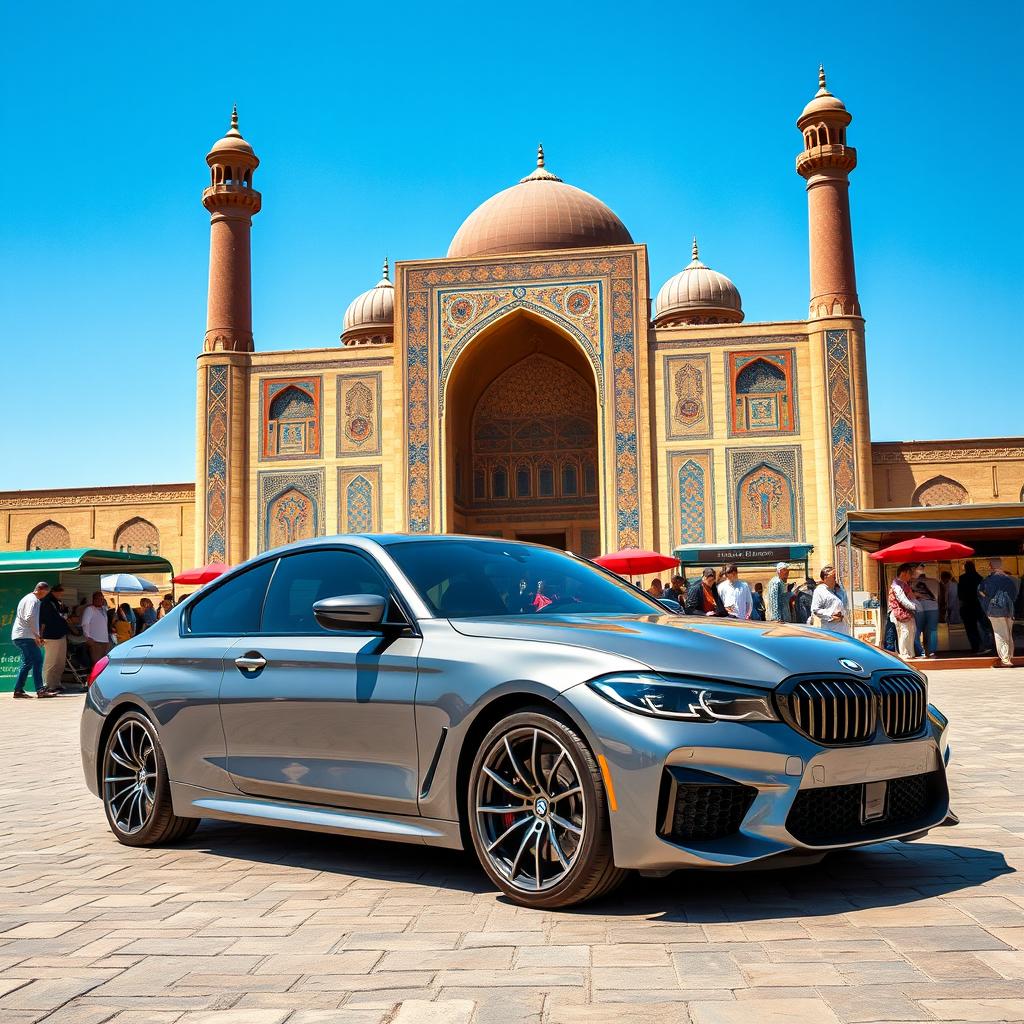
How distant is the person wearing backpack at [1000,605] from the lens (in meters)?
18.1

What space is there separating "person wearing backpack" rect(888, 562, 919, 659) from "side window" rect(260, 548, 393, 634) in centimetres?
1520

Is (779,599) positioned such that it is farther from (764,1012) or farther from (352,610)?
(764,1012)

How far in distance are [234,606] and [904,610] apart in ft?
50.8

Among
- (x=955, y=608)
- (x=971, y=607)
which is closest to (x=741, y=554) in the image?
(x=955, y=608)

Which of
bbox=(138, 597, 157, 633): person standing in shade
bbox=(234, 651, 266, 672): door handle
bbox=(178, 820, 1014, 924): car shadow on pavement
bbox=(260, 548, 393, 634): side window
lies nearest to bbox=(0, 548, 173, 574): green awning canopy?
bbox=(138, 597, 157, 633): person standing in shade

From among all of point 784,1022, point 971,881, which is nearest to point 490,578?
point 971,881

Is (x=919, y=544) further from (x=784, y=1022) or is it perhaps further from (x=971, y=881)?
(x=784, y=1022)

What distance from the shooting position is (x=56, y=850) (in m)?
5.32

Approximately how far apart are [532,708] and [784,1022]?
1.46m

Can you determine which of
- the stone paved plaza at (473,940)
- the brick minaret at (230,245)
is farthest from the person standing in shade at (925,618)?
the brick minaret at (230,245)

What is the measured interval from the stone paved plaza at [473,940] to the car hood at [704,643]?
2.49 feet

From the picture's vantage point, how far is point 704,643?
3.85m

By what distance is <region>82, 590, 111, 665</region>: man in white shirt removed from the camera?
19188mm

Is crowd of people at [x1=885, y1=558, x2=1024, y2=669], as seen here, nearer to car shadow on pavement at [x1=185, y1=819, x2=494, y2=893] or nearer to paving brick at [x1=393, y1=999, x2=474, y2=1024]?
car shadow on pavement at [x1=185, y1=819, x2=494, y2=893]
